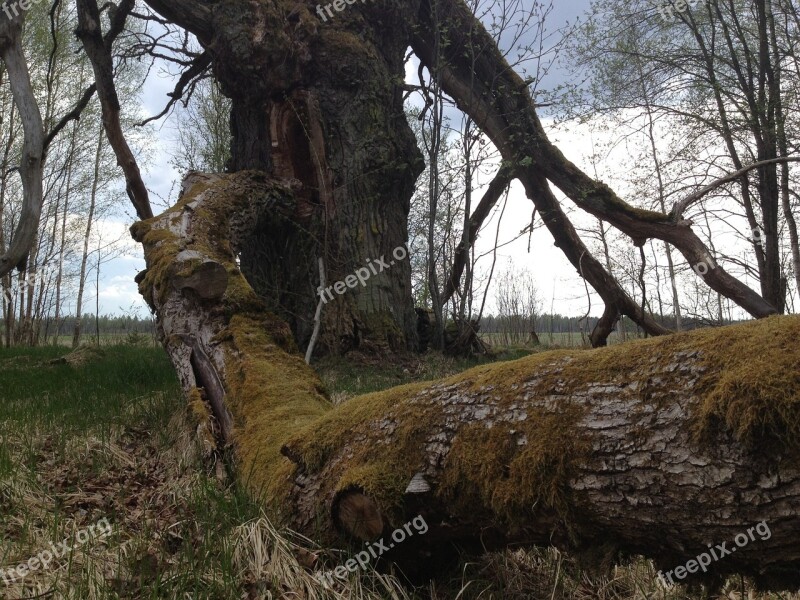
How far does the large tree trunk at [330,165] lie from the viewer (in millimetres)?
6160

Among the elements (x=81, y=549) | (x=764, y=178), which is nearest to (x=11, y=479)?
(x=81, y=549)

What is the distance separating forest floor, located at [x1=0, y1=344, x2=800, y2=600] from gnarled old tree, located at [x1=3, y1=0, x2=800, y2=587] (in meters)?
0.19

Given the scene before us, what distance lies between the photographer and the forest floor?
1969mm

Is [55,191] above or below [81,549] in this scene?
above

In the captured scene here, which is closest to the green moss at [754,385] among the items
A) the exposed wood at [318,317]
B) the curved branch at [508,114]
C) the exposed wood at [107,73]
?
the exposed wood at [318,317]

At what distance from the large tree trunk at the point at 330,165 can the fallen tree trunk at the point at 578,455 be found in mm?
3509

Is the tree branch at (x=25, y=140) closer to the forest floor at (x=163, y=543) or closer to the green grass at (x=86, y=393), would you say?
the green grass at (x=86, y=393)

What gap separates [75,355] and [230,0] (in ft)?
17.6

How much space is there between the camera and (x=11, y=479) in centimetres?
282

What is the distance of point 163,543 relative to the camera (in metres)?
2.27

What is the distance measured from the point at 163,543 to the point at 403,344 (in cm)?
423

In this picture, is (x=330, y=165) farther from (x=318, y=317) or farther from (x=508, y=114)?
(x=508, y=114)

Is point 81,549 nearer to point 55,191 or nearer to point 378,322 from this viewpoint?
point 378,322

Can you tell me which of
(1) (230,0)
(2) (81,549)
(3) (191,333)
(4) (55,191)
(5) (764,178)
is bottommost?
(2) (81,549)
